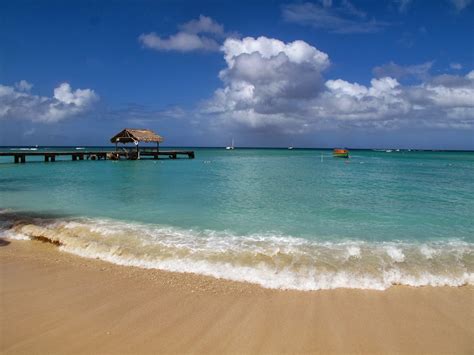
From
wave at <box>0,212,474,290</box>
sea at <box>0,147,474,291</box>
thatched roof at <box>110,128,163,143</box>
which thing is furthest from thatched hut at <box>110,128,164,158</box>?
wave at <box>0,212,474,290</box>

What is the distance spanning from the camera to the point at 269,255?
6375 mm

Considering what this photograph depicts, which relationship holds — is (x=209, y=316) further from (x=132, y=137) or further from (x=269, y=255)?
(x=132, y=137)

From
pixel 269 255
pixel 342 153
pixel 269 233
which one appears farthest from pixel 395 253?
pixel 342 153

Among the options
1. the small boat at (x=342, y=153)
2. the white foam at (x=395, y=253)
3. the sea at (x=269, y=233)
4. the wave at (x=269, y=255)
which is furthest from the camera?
the small boat at (x=342, y=153)

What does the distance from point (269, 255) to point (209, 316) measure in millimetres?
2509

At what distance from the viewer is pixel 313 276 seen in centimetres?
539

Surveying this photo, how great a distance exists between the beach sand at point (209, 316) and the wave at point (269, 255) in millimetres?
367

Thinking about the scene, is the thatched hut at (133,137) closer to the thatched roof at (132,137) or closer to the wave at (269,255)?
the thatched roof at (132,137)

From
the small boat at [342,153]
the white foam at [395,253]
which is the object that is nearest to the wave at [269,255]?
the white foam at [395,253]

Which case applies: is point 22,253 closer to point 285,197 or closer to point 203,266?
point 203,266

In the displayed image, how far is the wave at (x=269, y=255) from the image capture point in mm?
5367

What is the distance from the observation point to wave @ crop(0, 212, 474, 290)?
537 cm

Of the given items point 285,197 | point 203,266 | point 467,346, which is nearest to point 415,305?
point 467,346

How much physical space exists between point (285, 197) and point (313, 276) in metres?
8.70
